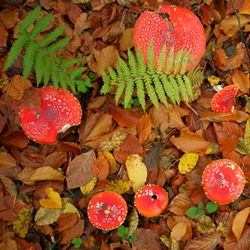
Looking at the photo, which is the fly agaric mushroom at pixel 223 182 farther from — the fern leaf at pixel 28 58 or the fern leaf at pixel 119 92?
the fern leaf at pixel 28 58

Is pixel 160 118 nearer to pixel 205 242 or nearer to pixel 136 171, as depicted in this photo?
pixel 136 171

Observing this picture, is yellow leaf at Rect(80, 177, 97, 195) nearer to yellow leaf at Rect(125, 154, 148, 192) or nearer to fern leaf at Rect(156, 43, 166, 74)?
yellow leaf at Rect(125, 154, 148, 192)

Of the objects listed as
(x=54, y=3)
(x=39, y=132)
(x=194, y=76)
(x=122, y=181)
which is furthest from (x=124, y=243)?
(x=54, y=3)

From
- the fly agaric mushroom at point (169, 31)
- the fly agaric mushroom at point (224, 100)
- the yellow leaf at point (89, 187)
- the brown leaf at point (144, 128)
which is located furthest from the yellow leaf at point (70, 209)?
the fly agaric mushroom at point (224, 100)

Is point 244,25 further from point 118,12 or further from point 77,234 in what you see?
point 77,234

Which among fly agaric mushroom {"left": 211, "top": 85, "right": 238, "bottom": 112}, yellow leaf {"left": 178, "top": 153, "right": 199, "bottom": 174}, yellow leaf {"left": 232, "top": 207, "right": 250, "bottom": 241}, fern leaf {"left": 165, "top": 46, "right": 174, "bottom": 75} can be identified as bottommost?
yellow leaf {"left": 232, "top": 207, "right": 250, "bottom": 241}

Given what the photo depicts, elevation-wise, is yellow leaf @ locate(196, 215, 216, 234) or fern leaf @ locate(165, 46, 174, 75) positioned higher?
fern leaf @ locate(165, 46, 174, 75)

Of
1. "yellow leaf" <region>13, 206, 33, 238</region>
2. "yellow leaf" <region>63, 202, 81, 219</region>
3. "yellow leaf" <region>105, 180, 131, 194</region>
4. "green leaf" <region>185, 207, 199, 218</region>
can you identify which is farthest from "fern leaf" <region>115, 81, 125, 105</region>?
"yellow leaf" <region>13, 206, 33, 238</region>

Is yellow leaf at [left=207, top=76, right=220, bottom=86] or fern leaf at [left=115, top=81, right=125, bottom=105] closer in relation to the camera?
fern leaf at [left=115, top=81, right=125, bottom=105]
